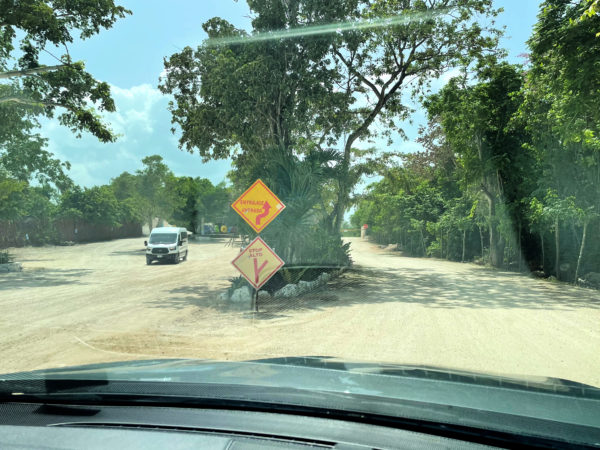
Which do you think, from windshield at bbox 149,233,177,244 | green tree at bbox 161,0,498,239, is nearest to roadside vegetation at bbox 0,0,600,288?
green tree at bbox 161,0,498,239

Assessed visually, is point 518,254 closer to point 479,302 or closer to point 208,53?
point 479,302

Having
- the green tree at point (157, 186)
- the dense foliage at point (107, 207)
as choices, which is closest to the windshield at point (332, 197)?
the dense foliage at point (107, 207)

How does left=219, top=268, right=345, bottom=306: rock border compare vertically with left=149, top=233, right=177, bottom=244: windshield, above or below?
below

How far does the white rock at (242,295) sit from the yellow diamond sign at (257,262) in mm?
1620

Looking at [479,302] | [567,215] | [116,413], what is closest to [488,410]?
[116,413]

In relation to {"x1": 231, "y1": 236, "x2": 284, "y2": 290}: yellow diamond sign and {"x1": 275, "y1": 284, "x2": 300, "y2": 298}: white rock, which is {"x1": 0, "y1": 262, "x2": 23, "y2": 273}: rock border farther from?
{"x1": 231, "y1": 236, "x2": 284, "y2": 290}: yellow diamond sign

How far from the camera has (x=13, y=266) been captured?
70.3 feet

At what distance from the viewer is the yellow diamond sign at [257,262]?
10.3 metres

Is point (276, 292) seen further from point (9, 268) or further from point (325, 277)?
point (9, 268)

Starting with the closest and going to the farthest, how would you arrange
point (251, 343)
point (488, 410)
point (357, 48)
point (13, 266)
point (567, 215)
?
point (488, 410) → point (251, 343) → point (567, 215) → point (357, 48) → point (13, 266)

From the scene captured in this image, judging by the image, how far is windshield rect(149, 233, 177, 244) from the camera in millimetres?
27547

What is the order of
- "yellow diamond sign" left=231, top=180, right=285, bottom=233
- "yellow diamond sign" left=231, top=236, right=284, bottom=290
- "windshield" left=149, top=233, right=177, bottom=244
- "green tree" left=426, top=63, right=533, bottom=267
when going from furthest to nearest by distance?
"windshield" left=149, top=233, right=177, bottom=244, "green tree" left=426, top=63, right=533, bottom=267, "yellow diamond sign" left=231, top=180, right=285, bottom=233, "yellow diamond sign" left=231, top=236, right=284, bottom=290

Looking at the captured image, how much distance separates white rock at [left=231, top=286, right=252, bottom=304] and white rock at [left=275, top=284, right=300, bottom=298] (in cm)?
90

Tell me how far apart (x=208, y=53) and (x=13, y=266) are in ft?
45.0
